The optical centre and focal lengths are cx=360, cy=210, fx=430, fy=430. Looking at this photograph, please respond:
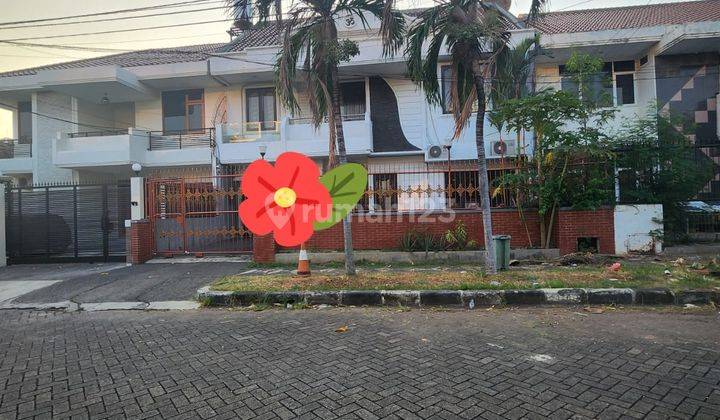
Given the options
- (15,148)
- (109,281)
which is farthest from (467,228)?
(15,148)

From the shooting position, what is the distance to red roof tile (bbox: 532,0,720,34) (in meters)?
17.1

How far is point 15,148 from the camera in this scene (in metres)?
19.0

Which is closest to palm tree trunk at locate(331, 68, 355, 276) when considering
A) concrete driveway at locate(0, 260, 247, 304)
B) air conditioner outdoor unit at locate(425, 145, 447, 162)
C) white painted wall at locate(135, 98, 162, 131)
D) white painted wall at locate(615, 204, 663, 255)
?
concrete driveway at locate(0, 260, 247, 304)

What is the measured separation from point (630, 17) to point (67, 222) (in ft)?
74.6

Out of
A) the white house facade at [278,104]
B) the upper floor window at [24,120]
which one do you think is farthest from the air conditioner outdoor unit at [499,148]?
the upper floor window at [24,120]

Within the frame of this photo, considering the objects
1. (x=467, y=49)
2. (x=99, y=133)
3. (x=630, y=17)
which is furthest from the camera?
(x=630, y=17)

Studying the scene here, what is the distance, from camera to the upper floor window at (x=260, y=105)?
1730 centimetres

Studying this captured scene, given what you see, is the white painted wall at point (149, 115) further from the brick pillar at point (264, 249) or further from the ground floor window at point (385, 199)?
the ground floor window at point (385, 199)

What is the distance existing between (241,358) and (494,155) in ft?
41.0

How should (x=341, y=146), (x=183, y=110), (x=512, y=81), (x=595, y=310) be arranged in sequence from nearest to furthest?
(x=595, y=310) → (x=341, y=146) → (x=512, y=81) → (x=183, y=110)

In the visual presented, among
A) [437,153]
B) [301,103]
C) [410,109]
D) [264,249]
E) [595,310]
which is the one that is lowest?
[595,310]

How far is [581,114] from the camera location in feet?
30.4

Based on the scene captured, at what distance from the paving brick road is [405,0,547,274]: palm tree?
9.69ft

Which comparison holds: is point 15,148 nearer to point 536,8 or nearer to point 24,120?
point 24,120
